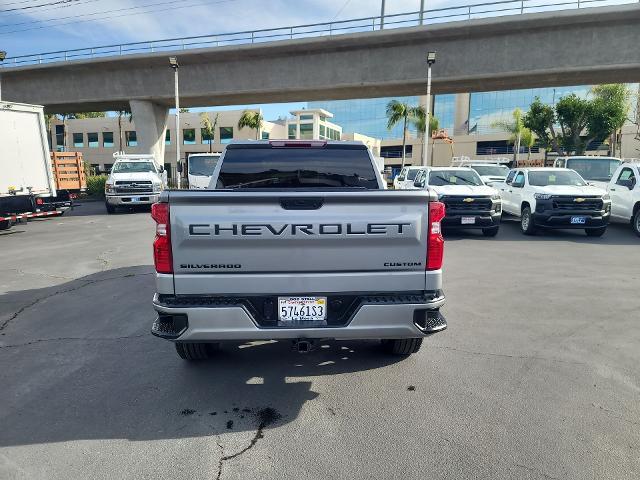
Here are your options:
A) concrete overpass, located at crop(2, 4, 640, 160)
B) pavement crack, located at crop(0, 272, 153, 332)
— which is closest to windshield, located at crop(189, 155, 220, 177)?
concrete overpass, located at crop(2, 4, 640, 160)

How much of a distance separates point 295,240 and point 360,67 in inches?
887

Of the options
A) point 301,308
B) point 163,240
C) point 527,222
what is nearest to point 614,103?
point 527,222

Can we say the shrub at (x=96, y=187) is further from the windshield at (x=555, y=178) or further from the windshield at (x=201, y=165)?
the windshield at (x=555, y=178)

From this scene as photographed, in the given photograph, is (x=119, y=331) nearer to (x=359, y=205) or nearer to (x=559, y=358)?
(x=359, y=205)

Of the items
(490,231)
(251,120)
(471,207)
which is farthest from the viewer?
(251,120)

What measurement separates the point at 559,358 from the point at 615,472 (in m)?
1.84

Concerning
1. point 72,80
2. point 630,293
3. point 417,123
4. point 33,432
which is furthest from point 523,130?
point 33,432

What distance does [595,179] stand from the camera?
1597 centimetres

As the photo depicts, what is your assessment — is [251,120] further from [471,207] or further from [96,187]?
→ [471,207]

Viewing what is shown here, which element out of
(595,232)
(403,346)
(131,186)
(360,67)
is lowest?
(595,232)

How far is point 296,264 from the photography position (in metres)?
3.41

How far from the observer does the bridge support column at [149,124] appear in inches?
1142

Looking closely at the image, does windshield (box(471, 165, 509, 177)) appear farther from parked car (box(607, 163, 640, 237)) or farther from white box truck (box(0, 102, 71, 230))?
white box truck (box(0, 102, 71, 230))

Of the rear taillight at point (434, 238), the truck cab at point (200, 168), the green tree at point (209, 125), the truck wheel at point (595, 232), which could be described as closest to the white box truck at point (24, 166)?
the truck cab at point (200, 168)
